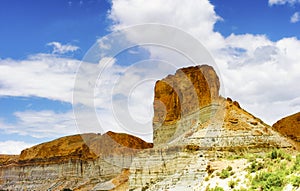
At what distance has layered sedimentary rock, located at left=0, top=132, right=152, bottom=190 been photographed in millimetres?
128625

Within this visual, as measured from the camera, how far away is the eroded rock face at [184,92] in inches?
3701

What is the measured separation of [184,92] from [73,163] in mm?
49255

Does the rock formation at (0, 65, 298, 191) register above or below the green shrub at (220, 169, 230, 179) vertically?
above

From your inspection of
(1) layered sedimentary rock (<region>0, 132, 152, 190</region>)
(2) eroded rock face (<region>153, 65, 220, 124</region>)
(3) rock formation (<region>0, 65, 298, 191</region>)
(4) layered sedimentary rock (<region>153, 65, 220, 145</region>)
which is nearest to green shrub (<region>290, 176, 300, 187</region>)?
(3) rock formation (<region>0, 65, 298, 191</region>)

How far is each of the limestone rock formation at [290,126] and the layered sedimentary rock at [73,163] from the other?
44132 millimetres

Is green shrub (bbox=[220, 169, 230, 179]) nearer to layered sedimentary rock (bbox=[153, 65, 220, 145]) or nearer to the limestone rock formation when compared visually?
layered sedimentary rock (bbox=[153, 65, 220, 145])

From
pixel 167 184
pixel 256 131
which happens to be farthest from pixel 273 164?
pixel 256 131

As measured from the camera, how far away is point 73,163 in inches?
5305

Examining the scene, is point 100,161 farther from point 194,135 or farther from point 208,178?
point 208,178

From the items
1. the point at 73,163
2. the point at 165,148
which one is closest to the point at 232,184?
the point at 165,148

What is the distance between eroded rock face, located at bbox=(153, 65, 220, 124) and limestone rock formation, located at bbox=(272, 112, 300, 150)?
1747 cm

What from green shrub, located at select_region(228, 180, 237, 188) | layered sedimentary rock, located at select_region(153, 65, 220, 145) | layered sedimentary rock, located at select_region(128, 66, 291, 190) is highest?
layered sedimentary rock, located at select_region(153, 65, 220, 145)

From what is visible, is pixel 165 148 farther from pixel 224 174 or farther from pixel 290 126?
pixel 224 174

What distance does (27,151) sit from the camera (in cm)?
14988
